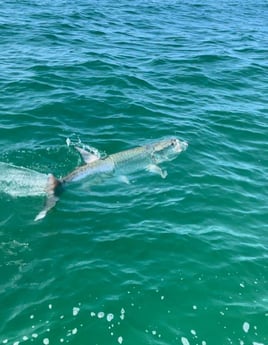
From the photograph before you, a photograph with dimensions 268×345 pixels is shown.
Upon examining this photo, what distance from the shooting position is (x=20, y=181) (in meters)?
14.1

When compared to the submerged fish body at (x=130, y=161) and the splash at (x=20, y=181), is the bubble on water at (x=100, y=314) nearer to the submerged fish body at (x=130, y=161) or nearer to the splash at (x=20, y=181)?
the submerged fish body at (x=130, y=161)

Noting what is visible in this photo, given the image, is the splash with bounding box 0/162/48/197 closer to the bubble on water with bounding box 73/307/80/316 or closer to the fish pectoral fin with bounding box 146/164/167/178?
the fish pectoral fin with bounding box 146/164/167/178

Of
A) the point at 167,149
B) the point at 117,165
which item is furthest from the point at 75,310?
the point at 167,149

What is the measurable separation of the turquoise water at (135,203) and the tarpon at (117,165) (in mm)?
327

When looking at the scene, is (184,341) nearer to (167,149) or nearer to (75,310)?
(75,310)

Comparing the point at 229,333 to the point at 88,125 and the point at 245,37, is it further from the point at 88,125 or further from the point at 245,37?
the point at 245,37

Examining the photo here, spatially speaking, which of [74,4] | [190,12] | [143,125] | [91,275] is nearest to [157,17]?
[190,12]

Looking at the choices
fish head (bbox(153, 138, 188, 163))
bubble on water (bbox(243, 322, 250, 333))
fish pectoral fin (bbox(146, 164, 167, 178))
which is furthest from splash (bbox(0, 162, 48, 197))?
bubble on water (bbox(243, 322, 250, 333))

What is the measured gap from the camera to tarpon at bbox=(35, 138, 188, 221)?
13.2m

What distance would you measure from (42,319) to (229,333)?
3.84 meters

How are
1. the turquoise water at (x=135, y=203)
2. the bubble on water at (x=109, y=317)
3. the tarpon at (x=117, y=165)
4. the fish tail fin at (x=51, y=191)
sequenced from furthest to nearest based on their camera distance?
the tarpon at (x=117, y=165) < the fish tail fin at (x=51, y=191) < the turquoise water at (x=135, y=203) < the bubble on water at (x=109, y=317)

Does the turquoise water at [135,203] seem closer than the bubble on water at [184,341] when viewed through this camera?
No

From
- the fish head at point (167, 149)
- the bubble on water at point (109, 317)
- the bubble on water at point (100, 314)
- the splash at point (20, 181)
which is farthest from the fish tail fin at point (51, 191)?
the bubble on water at point (109, 317)

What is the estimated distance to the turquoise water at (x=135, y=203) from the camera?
9.98m
